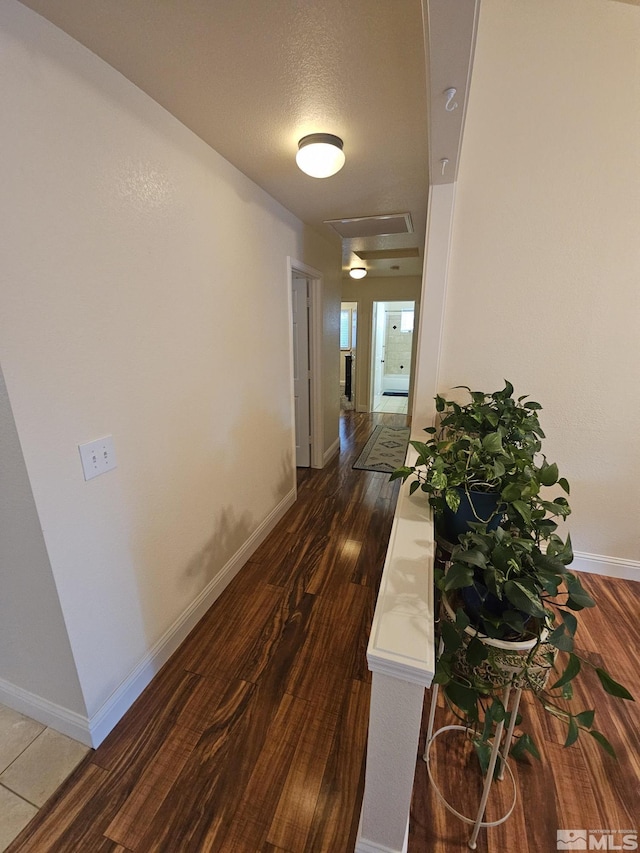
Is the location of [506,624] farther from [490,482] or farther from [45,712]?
[45,712]

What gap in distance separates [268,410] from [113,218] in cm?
148

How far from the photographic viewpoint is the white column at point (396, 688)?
77 centimetres

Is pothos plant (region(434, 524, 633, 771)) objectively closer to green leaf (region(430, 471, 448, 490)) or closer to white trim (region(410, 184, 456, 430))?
green leaf (region(430, 471, 448, 490))

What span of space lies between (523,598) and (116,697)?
5.05ft

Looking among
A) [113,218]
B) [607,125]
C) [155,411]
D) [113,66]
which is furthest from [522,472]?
[113,66]

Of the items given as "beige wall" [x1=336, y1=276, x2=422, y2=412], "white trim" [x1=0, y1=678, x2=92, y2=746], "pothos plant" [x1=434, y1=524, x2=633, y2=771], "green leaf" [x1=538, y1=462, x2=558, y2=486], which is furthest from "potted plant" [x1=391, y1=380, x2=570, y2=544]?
"beige wall" [x1=336, y1=276, x2=422, y2=412]

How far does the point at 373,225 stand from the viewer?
292 cm

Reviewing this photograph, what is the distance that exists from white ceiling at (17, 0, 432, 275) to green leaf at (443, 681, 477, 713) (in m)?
1.79

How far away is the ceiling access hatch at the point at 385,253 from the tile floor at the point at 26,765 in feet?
14.8

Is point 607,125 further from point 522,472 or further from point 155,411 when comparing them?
point 155,411

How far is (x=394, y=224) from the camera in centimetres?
285

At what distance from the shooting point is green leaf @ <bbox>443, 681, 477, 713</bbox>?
832 mm

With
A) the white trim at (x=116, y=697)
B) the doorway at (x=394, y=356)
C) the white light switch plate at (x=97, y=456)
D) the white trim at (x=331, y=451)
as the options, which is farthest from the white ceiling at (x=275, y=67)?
the doorway at (x=394, y=356)

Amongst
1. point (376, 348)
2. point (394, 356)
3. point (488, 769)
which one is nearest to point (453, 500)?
point (488, 769)
